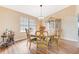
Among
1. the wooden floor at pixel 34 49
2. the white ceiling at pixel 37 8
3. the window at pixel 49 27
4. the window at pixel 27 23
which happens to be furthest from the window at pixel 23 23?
the window at pixel 49 27

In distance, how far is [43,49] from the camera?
3412 mm

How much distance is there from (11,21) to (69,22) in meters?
1.46

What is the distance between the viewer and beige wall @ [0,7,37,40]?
10.8 ft

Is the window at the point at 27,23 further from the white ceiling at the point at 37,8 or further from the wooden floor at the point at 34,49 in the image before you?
the wooden floor at the point at 34,49

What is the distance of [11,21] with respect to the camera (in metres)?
3.38

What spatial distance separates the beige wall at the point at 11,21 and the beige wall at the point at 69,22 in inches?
36.6

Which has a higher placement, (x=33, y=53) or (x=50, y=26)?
(x=50, y=26)

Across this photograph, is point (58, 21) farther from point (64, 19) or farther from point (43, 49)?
point (43, 49)

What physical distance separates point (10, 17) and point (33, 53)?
1066 millimetres

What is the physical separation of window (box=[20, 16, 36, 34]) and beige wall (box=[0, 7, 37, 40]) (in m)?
0.10

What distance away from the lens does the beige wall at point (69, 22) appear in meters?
3.33

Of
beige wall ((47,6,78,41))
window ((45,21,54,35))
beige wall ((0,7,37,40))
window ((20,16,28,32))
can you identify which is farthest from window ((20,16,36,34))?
beige wall ((47,6,78,41))
